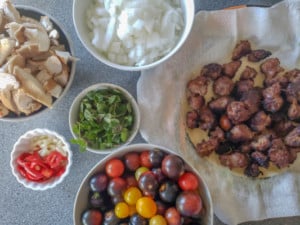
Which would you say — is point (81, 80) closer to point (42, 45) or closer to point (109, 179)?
point (42, 45)

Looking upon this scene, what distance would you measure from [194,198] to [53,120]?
414 millimetres

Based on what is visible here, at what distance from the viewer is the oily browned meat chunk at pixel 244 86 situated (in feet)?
3.23

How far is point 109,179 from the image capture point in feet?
2.92

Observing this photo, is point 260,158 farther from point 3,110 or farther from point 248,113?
point 3,110

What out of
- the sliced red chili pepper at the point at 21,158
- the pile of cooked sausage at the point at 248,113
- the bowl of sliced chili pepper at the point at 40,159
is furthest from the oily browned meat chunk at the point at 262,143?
the sliced red chili pepper at the point at 21,158

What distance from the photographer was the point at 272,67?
0.99 metres

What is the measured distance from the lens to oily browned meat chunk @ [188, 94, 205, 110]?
978 mm

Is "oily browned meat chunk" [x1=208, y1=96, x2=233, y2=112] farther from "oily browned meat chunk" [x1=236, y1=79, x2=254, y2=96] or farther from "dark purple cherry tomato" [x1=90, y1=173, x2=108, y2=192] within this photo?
"dark purple cherry tomato" [x1=90, y1=173, x2=108, y2=192]

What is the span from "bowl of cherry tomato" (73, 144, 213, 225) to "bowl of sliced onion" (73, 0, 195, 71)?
0.21 meters

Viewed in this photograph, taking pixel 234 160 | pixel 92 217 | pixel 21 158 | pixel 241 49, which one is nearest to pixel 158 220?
pixel 92 217

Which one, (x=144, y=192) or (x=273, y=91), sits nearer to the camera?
(x=144, y=192)

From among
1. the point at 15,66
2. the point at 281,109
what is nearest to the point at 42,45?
the point at 15,66

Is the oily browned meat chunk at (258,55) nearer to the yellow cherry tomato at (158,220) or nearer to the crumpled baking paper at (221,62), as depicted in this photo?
the crumpled baking paper at (221,62)

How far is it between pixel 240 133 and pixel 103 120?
330 mm
